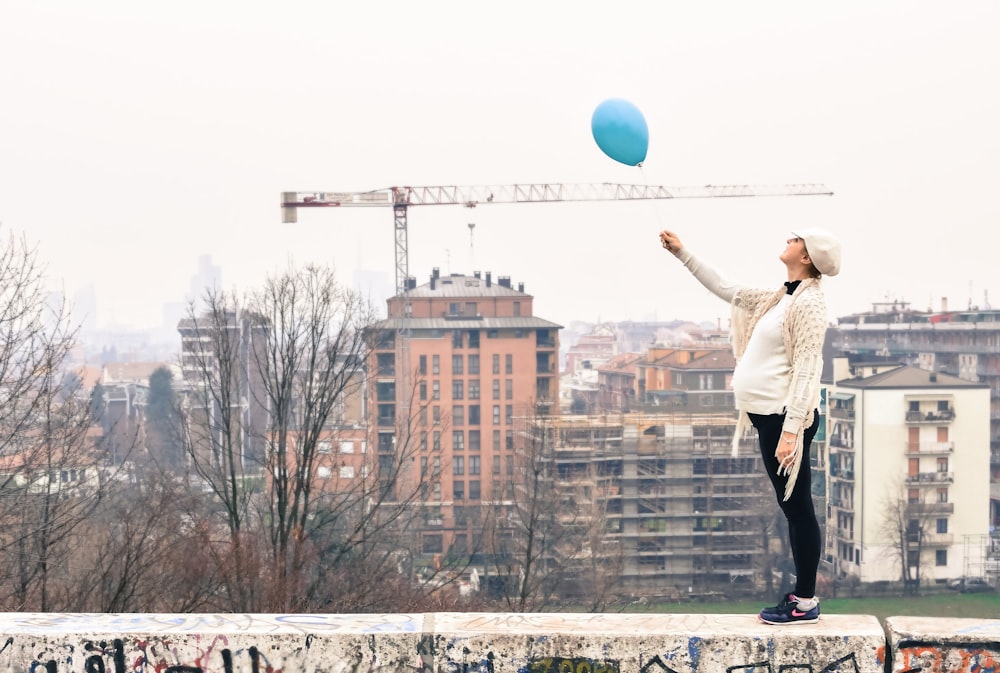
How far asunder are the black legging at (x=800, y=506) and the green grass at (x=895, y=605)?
39454 millimetres

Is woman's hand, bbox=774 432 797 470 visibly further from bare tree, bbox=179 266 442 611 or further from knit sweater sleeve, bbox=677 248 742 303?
bare tree, bbox=179 266 442 611

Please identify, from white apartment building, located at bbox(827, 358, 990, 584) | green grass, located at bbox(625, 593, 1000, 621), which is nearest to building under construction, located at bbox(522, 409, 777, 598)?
green grass, located at bbox(625, 593, 1000, 621)

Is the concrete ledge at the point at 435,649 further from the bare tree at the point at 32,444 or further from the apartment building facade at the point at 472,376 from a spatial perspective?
the apartment building facade at the point at 472,376

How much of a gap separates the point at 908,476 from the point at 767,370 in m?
47.3

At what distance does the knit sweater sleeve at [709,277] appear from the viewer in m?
3.48

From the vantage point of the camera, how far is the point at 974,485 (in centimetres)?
4875

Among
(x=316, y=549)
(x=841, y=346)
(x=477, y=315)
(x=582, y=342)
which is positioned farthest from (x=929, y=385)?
(x=582, y=342)

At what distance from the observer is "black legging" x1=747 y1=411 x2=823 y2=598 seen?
3.23 meters

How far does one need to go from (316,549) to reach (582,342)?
382ft

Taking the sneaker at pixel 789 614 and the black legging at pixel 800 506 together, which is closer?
the sneaker at pixel 789 614

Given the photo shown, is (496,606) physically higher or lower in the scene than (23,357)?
lower

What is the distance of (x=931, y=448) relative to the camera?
4834 centimetres

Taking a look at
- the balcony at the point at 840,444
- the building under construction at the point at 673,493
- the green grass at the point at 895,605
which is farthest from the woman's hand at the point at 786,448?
the balcony at the point at 840,444

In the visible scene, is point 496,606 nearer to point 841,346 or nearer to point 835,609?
point 835,609
